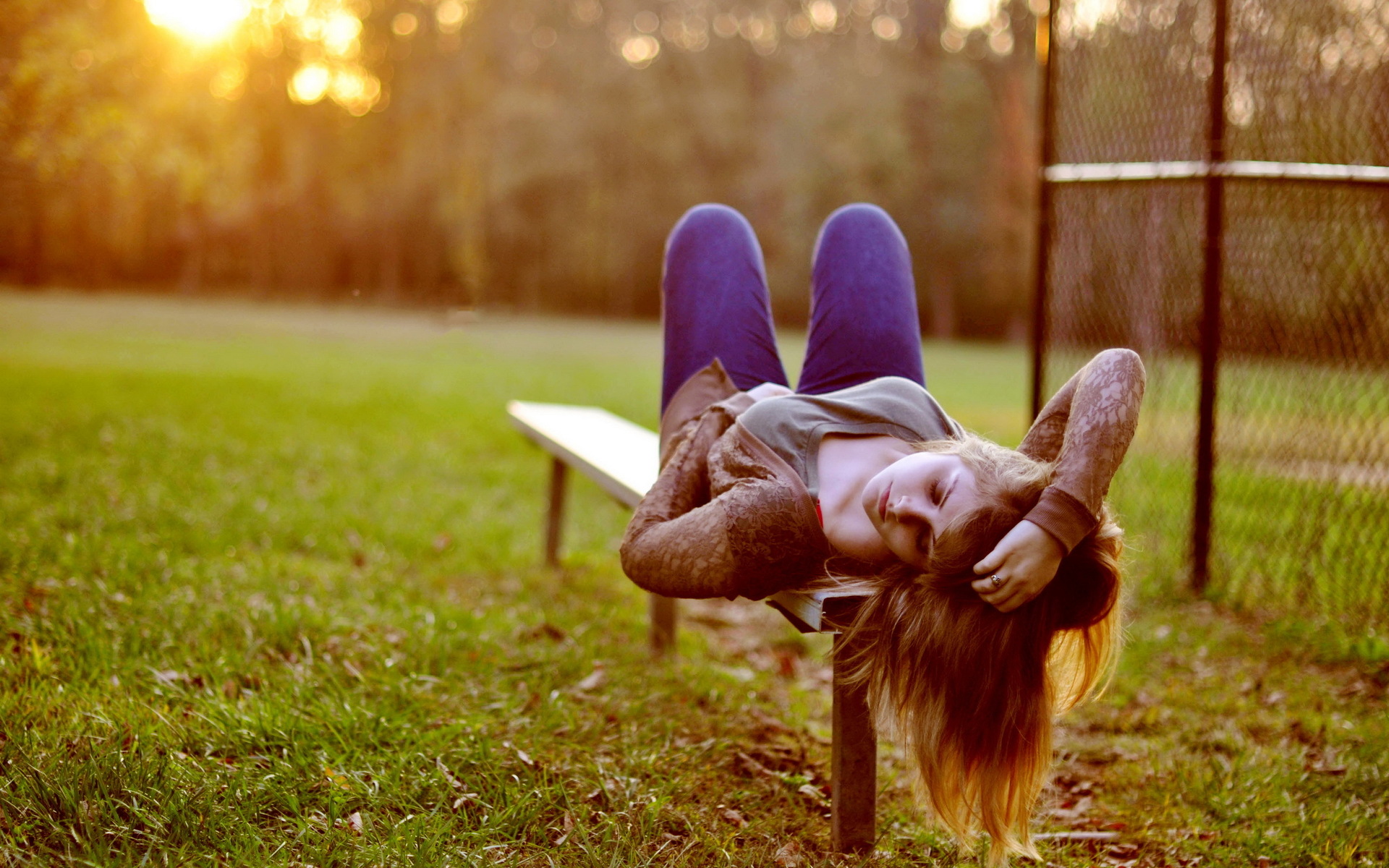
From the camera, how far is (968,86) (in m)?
39.1

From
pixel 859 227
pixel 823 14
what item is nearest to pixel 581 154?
pixel 823 14

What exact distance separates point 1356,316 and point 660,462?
3352mm

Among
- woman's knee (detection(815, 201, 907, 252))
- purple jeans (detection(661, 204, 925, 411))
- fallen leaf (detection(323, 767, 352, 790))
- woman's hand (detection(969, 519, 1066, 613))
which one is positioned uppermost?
woman's knee (detection(815, 201, 907, 252))

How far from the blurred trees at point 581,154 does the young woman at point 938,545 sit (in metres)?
27.2

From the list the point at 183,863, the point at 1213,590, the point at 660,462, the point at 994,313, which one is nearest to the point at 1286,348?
the point at 1213,590

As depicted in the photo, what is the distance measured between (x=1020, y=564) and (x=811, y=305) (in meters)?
1.77

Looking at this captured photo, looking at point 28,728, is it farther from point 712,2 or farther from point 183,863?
point 712,2

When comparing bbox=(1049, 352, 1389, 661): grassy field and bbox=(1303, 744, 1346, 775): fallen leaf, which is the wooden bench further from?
bbox=(1049, 352, 1389, 661): grassy field

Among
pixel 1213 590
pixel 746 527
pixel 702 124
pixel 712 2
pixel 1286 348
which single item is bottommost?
pixel 1213 590

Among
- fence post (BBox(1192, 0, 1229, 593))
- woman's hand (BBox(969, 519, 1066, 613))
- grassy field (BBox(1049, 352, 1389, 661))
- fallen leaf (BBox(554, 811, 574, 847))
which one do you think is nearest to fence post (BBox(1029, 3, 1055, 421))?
grassy field (BBox(1049, 352, 1389, 661))

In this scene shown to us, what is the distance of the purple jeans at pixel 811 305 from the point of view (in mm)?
3709

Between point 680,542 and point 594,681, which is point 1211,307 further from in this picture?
point 680,542

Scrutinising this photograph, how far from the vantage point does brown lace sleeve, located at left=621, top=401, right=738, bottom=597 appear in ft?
8.64

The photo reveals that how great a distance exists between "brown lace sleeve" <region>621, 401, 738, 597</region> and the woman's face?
0.38 meters
